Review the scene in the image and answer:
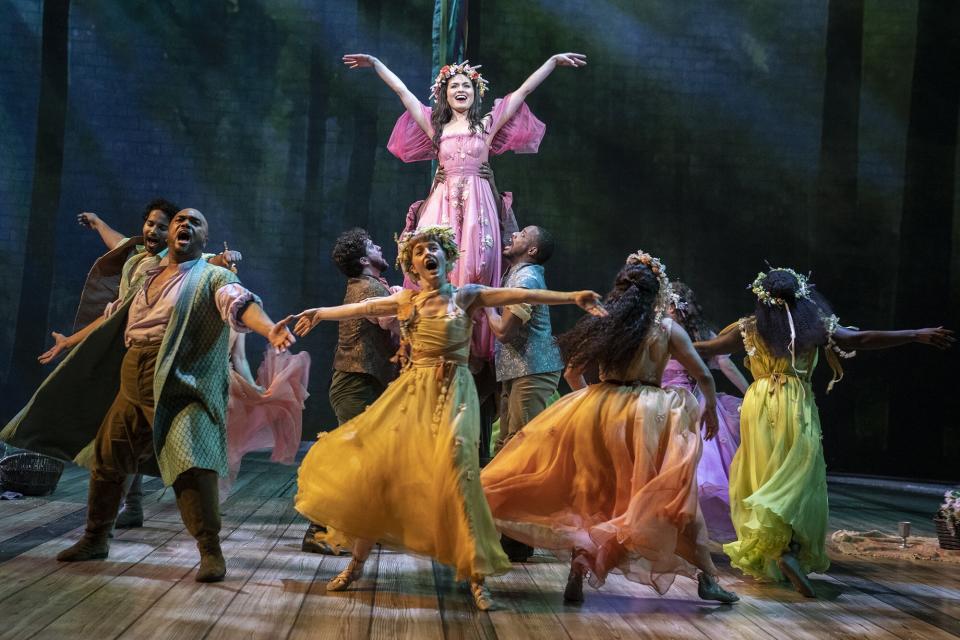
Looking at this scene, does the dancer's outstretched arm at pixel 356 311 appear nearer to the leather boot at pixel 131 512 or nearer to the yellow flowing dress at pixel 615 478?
the yellow flowing dress at pixel 615 478

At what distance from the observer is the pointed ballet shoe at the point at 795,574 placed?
4.06 meters

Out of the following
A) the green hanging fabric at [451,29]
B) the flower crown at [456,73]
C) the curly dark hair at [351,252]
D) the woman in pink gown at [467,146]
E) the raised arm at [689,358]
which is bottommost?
the raised arm at [689,358]

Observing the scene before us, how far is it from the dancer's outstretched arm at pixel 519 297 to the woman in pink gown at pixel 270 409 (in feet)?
5.68

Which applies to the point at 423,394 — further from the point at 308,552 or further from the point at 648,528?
the point at 308,552

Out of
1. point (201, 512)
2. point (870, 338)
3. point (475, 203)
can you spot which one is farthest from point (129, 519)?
point (870, 338)

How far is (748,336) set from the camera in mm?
4848

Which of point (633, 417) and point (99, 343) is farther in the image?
point (99, 343)

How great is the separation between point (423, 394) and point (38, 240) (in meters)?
6.53

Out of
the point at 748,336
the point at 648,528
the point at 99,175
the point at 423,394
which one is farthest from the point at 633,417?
the point at 99,175

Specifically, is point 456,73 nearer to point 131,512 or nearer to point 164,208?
point 164,208

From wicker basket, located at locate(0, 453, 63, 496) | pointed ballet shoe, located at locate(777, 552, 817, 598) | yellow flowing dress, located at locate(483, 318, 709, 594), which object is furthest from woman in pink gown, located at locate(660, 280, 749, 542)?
wicker basket, located at locate(0, 453, 63, 496)

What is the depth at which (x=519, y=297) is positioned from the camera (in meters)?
3.84

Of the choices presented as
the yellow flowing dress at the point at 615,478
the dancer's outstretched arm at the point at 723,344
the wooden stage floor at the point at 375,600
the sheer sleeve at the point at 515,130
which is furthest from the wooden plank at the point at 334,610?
the sheer sleeve at the point at 515,130

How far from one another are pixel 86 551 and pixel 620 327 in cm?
235
